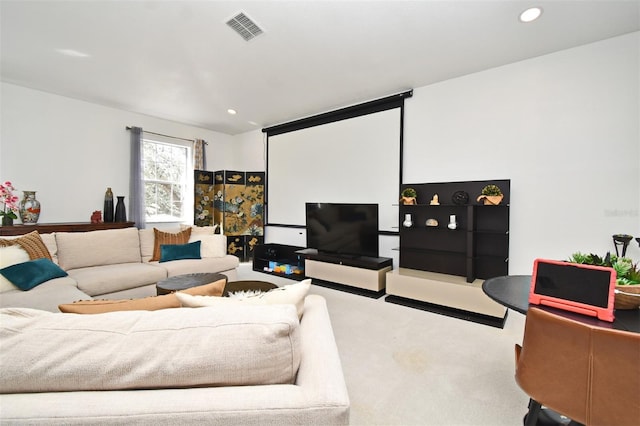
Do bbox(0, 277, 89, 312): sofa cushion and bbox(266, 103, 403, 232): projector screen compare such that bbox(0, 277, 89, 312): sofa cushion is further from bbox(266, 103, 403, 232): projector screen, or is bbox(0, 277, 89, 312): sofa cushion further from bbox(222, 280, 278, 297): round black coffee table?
bbox(266, 103, 403, 232): projector screen

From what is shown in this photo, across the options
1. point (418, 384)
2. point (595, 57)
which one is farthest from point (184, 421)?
point (595, 57)

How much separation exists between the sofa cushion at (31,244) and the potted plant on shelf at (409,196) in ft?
13.1

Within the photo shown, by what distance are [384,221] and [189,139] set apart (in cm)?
413

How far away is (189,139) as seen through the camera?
5.60 meters

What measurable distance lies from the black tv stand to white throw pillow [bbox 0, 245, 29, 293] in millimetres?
3143

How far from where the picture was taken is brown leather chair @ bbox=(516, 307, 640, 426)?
97cm

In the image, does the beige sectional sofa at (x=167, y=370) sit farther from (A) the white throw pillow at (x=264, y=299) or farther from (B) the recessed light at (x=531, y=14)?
(B) the recessed light at (x=531, y=14)

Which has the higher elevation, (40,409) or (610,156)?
(610,156)

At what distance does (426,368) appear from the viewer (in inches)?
81.7

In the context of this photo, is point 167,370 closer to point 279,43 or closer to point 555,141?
point 279,43

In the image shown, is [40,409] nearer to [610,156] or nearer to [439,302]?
[439,302]

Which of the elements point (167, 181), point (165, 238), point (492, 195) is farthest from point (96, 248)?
point (492, 195)

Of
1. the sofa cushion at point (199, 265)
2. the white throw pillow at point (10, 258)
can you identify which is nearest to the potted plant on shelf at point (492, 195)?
the sofa cushion at point (199, 265)

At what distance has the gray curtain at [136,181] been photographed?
15.7 ft
